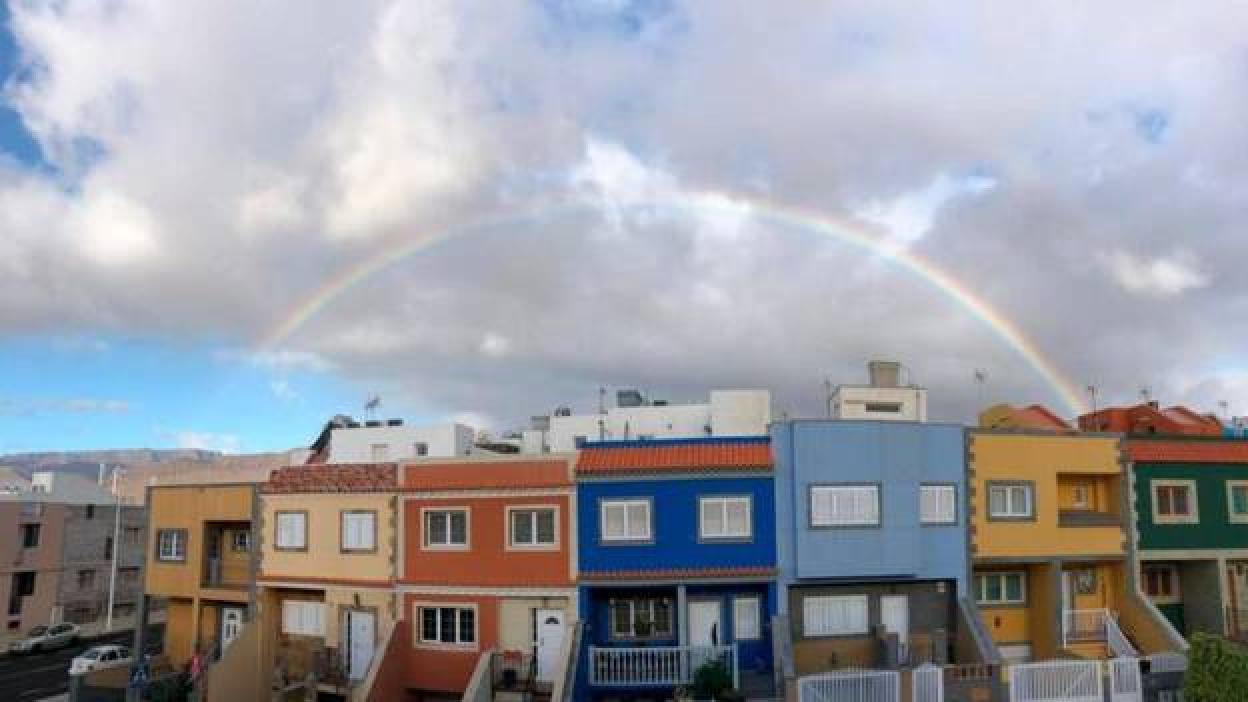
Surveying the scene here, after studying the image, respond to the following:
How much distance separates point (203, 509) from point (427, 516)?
11172mm

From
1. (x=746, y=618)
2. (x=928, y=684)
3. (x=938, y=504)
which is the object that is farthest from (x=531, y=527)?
(x=938, y=504)

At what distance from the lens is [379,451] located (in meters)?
54.4

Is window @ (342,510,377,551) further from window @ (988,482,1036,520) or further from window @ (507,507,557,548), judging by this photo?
window @ (988,482,1036,520)

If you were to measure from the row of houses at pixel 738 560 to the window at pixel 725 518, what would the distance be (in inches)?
2.8

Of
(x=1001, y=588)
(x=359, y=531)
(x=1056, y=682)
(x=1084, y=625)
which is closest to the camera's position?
(x=1056, y=682)

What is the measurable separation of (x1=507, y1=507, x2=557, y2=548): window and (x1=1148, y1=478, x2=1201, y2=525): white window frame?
63.3ft

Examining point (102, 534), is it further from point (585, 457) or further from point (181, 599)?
point (585, 457)

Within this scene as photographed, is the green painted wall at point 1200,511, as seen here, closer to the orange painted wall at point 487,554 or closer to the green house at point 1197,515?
the green house at point 1197,515

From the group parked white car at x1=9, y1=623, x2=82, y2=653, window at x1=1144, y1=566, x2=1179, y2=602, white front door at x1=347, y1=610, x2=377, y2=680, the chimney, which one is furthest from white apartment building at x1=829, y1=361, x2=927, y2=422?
parked white car at x1=9, y1=623, x2=82, y2=653

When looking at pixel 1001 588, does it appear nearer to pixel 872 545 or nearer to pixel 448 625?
pixel 872 545

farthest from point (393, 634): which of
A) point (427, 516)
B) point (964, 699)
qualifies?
point (964, 699)

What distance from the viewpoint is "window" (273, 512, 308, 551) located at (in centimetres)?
3522

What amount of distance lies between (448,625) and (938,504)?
1487 cm

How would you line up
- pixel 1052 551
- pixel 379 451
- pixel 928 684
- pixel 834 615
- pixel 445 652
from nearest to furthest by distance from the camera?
pixel 928 684, pixel 834 615, pixel 445 652, pixel 1052 551, pixel 379 451
